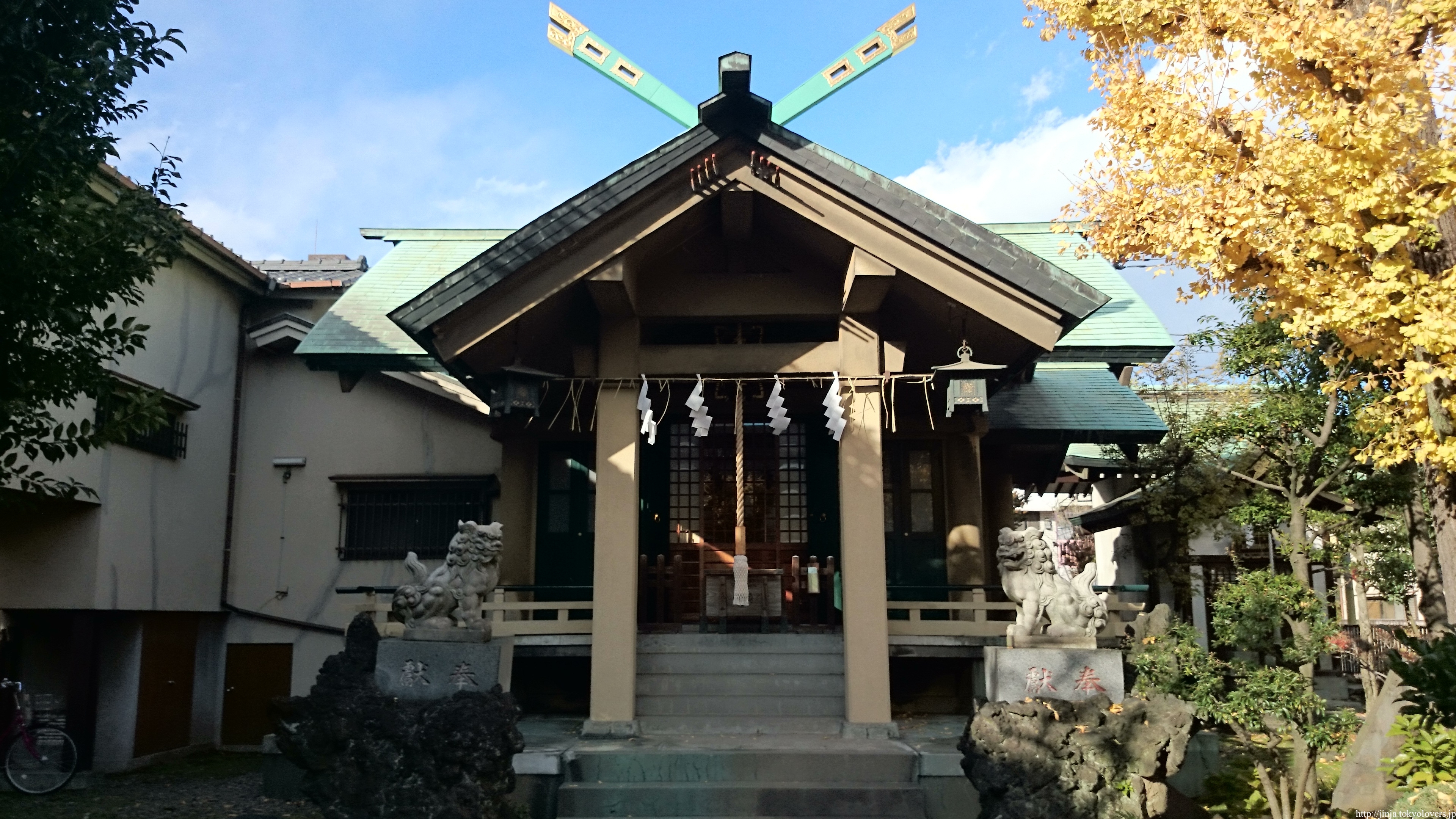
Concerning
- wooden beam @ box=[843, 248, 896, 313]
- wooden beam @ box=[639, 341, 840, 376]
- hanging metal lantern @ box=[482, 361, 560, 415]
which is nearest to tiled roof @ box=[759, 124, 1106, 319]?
wooden beam @ box=[843, 248, 896, 313]

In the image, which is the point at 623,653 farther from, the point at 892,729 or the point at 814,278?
the point at 814,278

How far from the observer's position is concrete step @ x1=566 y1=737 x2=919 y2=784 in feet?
28.0

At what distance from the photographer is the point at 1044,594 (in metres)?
8.56

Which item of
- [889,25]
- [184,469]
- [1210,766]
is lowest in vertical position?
[1210,766]

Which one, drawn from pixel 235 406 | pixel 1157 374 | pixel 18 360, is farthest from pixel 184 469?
pixel 1157 374

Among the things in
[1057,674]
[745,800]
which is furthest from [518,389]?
[1057,674]

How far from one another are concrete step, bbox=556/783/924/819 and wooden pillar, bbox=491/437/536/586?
4889 millimetres

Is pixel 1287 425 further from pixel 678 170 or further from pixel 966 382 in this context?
pixel 678 170

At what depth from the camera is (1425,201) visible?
26.2ft

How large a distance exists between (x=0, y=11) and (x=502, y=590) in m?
6.70

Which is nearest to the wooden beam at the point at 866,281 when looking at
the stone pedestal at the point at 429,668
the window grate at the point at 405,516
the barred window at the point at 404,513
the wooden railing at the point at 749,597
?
the wooden railing at the point at 749,597

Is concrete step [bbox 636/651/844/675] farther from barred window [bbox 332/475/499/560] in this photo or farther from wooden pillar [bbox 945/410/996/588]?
barred window [bbox 332/475/499/560]

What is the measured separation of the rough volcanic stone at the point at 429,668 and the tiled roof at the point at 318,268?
39.3 ft

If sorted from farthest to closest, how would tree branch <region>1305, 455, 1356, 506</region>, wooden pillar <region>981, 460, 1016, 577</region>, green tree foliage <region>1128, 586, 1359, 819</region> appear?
wooden pillar <region>981, 460, 1016, 577</region>, tree branch <region>1305, 455, 1356, 506</region>, green tree foliage <region>1128, 586, 1359, 819</region>
